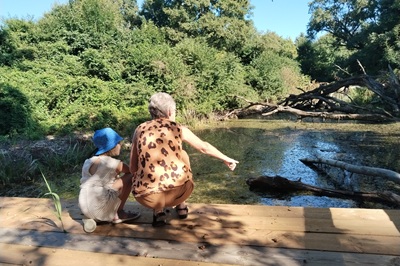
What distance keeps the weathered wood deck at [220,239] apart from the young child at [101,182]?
149mm

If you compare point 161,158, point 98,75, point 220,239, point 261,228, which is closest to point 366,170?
point 261,228

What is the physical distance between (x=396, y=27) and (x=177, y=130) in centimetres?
1928

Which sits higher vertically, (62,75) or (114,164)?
(62,75)

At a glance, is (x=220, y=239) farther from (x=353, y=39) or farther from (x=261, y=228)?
(x=353, y=39)

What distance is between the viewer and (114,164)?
2447 mm

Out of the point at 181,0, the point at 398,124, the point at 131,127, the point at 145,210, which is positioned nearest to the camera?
the point at 145,210

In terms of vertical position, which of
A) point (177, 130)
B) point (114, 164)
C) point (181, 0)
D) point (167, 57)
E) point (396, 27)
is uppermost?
point (181, 0)

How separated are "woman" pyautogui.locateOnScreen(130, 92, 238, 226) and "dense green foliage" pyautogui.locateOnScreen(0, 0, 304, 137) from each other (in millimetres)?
6587

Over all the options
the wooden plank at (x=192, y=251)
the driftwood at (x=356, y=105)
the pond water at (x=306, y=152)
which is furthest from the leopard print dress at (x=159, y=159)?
the driftwood at (x=356, y=105)

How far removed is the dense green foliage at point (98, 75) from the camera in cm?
909

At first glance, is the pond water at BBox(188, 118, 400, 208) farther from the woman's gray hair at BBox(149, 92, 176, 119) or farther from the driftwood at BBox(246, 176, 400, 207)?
the woman's gray hair at BBox(149, 92, 176, 119)

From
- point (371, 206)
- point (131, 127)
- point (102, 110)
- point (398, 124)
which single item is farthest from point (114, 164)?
point (398, 124)

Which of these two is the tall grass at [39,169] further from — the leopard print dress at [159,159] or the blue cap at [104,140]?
the leopard print dress at [159,159]

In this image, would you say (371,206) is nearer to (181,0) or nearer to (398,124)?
(398,124)
